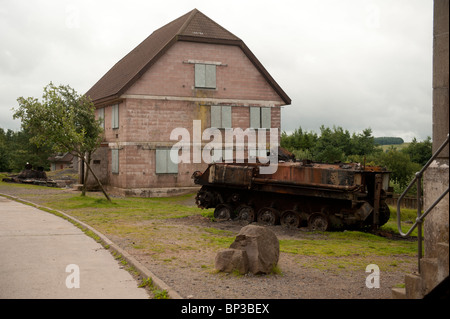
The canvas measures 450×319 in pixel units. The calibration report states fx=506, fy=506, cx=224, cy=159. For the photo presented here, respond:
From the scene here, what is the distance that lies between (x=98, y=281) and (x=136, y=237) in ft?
15.3

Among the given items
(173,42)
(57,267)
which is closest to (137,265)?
(57,267)

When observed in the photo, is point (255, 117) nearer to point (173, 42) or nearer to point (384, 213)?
point (173, 42)

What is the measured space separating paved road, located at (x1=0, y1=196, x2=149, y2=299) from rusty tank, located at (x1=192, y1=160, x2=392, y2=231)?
5.85 m

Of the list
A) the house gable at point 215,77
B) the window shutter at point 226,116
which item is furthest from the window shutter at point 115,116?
the window shutter at point 226,116

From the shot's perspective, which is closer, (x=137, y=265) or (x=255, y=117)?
(x=137, y=265)

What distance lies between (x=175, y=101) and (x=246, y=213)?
12335 millimetres

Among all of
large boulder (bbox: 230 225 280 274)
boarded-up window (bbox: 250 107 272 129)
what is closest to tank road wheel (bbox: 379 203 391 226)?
large boulder (bbox: 230 225 280 274)

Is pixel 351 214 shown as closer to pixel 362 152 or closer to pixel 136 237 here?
pixel 136 237

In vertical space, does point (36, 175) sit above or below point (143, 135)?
below

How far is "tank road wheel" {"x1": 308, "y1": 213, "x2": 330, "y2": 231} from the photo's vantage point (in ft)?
51.4

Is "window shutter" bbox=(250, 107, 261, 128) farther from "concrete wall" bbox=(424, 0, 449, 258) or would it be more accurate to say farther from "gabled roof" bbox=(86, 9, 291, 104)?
"concrete wall" bbox=(424, 0, 449, 258)

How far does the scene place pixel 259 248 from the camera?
9016 millimetres

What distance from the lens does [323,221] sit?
15.7 m

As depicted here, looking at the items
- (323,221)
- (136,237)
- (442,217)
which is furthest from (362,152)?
(442,217)
